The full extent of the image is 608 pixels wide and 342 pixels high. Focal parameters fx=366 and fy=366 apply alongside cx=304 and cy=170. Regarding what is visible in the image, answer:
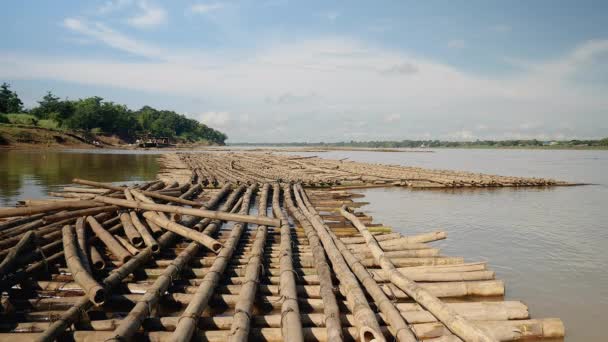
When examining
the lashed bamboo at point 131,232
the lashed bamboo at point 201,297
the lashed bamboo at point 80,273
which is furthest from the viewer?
the lashed bamboo at point 131,232

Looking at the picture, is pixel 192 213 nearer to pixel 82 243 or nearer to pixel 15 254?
pixel 82 243

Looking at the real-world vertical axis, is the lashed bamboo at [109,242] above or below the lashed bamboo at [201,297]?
above

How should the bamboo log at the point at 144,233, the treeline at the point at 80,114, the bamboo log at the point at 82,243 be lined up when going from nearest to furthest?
the bamboo log at the point at 82,243, the bamboo log at the point at 144,233, the treeline at the point at 80,114

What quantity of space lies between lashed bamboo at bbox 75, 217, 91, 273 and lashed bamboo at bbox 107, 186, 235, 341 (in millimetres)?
1160

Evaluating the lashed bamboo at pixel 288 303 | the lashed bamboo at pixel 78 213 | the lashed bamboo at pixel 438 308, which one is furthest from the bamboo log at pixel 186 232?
the lashed bamboo at pixel 438 308

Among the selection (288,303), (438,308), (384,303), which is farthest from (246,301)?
(438,308)

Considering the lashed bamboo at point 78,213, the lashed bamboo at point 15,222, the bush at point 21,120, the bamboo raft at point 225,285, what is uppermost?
the bush at point 21,120

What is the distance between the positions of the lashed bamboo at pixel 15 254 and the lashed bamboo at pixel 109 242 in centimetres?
99

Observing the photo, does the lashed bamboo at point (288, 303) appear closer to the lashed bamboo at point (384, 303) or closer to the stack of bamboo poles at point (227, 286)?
the stack of bamboo poles at point (227, 286)

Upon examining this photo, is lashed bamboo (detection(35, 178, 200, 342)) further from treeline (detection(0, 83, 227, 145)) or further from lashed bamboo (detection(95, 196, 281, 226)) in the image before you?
treeline (detection(0, 83, 227, 145))

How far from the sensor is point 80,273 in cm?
479

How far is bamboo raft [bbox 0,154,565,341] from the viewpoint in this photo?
3916 mm

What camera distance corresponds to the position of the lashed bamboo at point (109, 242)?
19.1ft

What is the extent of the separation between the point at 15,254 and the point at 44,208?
295 cm
